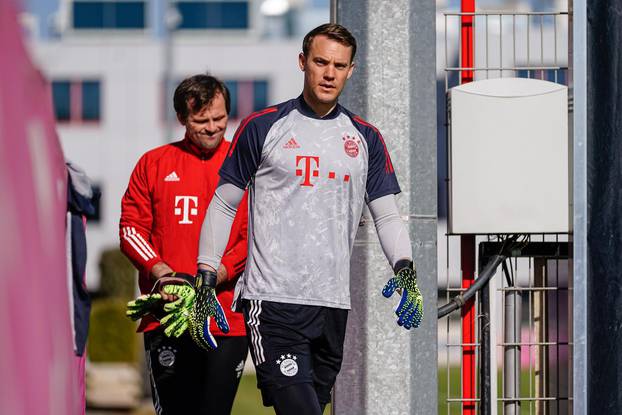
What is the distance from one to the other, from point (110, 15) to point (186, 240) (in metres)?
42.1

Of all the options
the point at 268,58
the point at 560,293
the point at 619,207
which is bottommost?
the point at 560,293

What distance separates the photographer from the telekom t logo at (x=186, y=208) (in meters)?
5.82

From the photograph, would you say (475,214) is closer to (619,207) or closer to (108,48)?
(619,207)

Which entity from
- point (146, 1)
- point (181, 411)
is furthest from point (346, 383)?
point (146, 1)

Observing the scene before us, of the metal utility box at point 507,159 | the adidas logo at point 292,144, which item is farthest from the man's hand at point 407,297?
the metal utility box at point 507,159

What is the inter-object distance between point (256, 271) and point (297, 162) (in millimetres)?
434

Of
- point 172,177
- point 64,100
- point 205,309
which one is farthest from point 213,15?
point 205,309

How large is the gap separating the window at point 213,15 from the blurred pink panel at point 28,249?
42688 mm

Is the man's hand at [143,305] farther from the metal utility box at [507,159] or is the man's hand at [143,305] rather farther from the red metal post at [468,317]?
the red metal post at [468,317]

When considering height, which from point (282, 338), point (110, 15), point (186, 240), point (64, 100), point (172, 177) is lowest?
point (282, 338)

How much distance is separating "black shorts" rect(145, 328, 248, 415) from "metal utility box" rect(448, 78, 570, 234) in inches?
50.9

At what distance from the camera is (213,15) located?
46.9 meters

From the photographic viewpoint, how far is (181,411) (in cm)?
591

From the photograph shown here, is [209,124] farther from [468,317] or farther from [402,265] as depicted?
[468,317]
